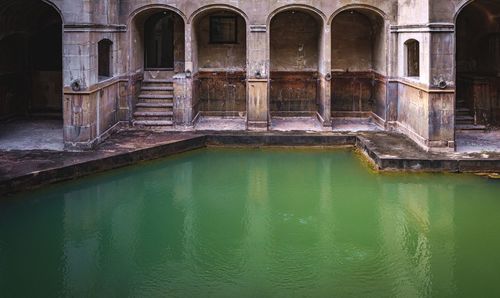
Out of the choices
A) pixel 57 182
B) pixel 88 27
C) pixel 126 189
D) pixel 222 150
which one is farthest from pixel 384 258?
pixel 88 27

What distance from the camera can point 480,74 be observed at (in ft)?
60.0

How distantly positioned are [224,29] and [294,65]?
2.60 m

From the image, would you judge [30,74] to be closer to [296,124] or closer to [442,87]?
[296,124]

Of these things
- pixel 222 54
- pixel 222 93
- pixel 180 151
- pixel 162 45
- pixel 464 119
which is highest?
pixel 162 45

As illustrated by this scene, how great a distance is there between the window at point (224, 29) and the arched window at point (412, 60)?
5.78 metres

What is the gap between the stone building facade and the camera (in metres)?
14.0

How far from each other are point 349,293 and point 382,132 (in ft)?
32.8

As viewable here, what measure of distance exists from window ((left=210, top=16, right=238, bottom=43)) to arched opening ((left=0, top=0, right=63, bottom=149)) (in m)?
4.94

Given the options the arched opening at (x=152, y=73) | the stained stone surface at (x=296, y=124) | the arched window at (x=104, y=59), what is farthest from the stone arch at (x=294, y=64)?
the arched window at (x=104, y=59)

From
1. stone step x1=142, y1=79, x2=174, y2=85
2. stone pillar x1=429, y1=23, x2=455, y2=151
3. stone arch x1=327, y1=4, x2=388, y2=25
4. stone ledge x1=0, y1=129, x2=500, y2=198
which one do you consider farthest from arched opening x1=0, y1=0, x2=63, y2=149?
stone pillar x1=429, y1=23, x2=455, y2=151

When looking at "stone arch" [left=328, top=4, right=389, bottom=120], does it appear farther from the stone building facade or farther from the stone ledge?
the stone ledge

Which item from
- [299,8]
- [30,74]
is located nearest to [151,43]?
[30,74]

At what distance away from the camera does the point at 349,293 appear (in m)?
7.32

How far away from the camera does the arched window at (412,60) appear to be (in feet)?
54.4
